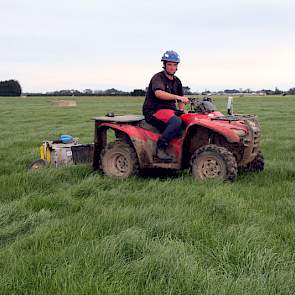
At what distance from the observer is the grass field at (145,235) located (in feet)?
10.8

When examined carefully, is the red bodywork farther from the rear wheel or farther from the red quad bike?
the rear wheel

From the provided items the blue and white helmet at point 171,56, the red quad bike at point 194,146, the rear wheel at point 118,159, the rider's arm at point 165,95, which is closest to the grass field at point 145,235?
the red quad bike at point 194,146

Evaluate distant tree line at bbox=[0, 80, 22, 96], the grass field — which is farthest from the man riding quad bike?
distant tree line at bbox=[0, 80, 22, 96]

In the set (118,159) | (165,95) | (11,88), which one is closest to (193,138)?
(165,95)

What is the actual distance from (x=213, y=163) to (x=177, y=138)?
0.72 meters

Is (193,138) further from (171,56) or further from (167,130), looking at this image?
(171,56)

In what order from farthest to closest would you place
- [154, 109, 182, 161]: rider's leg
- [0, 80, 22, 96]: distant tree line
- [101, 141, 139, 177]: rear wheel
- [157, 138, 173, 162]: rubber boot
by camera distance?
[0, 80, 22, 96]: distant tree line → [101, 141, 139, 177]: rear wheel → [157, 138, 173, 162]: rubber boot → [154, 109, 182, 161]: rider's leg

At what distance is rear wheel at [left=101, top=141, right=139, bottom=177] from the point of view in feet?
24.1

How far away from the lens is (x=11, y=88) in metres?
78.3

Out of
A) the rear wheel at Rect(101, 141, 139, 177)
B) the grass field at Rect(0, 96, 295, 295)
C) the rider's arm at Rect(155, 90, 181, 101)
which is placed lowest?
the grass field at Rect(0, 96, 295, 295)

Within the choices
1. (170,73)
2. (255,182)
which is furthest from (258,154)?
(170,73)

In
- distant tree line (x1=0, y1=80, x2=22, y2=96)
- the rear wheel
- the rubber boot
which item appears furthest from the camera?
distant tree line (x1=0, y1=80, x2=22, y2=96)

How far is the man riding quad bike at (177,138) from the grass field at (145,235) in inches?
13.5

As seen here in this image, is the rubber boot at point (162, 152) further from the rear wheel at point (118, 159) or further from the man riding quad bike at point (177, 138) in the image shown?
the rear wheel at point (118, 159)
